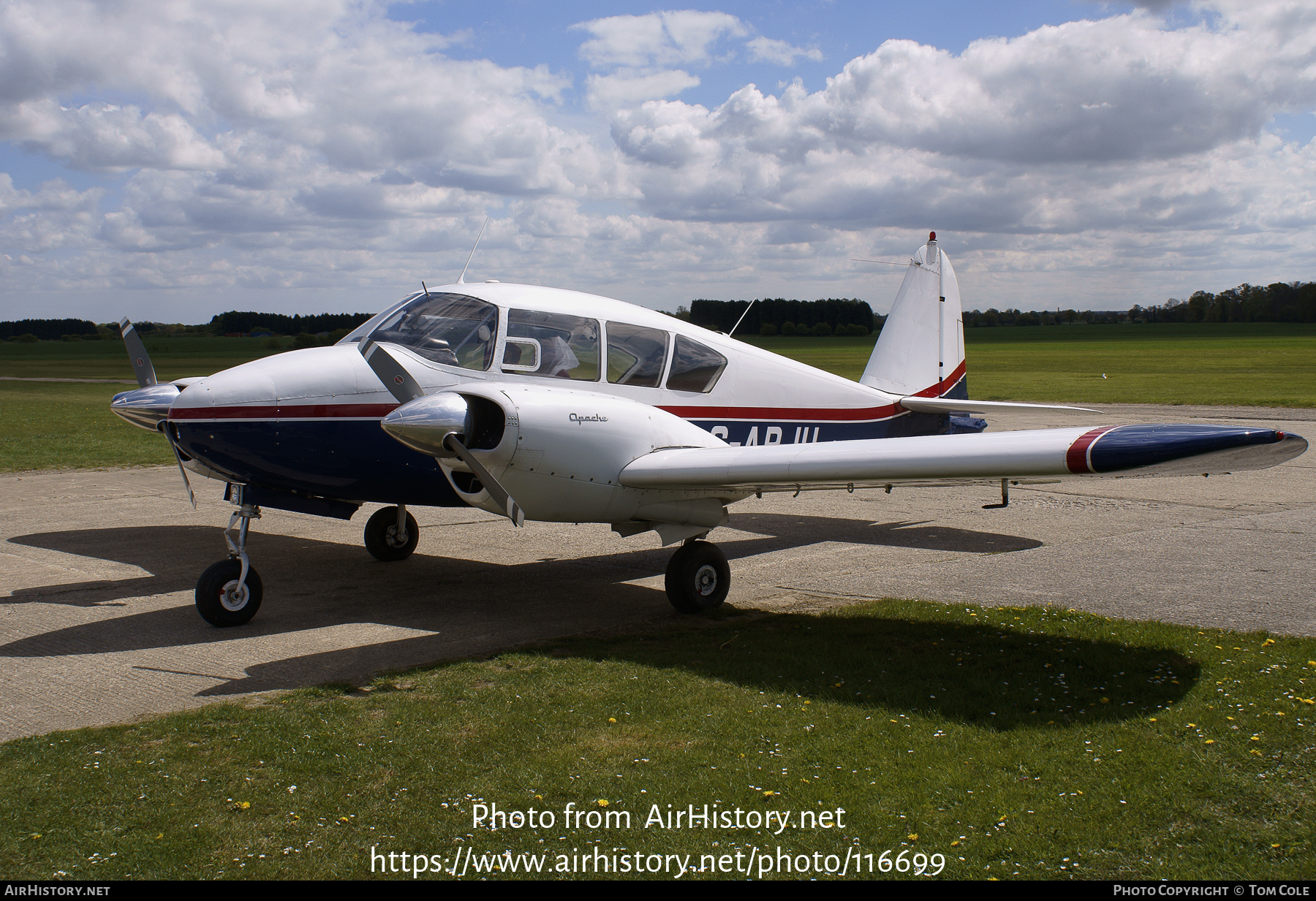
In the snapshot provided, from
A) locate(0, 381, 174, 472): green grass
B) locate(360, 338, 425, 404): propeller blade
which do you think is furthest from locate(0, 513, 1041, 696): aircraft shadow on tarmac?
locate(0, 381, 174, 472): green grass

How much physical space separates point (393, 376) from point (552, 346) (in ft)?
5.39

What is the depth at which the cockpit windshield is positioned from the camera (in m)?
7.91

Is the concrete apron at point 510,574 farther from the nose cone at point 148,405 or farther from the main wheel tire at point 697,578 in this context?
the nose cone at point 148,405

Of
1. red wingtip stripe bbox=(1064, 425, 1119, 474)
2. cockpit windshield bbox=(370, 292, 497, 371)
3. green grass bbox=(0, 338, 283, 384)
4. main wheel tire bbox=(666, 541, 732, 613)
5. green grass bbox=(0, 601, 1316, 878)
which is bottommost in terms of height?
green grass bbox=(0, 601, 1316, 878)

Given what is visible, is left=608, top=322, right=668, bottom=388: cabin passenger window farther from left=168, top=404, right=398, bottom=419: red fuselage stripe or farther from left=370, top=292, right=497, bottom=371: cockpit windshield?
left=168, top=404, right=398, bottom=419: red fuselage stripe

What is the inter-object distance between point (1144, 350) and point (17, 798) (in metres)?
95.4

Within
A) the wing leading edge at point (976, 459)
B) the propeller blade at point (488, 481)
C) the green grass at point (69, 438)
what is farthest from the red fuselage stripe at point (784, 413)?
the green grass at point (69, 438)

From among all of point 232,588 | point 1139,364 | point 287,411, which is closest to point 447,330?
point 287,411

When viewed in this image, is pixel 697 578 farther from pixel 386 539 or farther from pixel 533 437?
pixel 386 539

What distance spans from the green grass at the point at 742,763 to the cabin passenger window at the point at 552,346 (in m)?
2.67

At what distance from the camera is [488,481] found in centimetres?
689

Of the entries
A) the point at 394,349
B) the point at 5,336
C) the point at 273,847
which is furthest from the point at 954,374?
the point at 5,336

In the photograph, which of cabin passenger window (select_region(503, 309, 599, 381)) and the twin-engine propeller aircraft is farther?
cabin passenger window (select_region(503, 309, 599, 381))

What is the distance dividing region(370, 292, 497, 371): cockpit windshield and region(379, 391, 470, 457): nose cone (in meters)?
1.22
